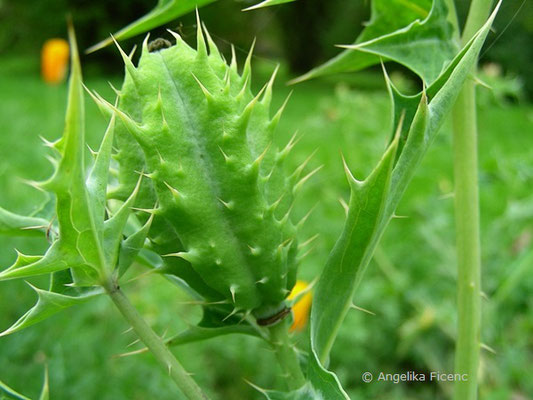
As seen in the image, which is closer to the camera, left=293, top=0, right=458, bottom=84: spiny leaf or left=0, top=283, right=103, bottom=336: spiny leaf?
left=0, top=283, right=103, bottom=336: spiny leaf

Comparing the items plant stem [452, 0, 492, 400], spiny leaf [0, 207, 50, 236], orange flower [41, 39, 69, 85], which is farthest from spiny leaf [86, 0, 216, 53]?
orange flower [41, 39, 69, 85]

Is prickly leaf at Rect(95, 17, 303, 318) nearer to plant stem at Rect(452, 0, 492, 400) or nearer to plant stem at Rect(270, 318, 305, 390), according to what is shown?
plant stem at Rect(270, 318, 305, 390)

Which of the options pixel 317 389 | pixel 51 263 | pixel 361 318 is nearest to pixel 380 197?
pixel 317 389

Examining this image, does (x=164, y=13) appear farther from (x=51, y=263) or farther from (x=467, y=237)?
(x=467, y=237)

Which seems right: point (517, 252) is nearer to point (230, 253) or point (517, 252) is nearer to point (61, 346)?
point (61, 346)

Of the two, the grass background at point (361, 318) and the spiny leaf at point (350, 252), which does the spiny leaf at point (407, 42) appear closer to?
the spiny leaf at point (350, 252)

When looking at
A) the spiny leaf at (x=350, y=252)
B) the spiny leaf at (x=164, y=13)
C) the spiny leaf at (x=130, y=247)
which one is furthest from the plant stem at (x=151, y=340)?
the spiny leaf at (x=164, y=13)
